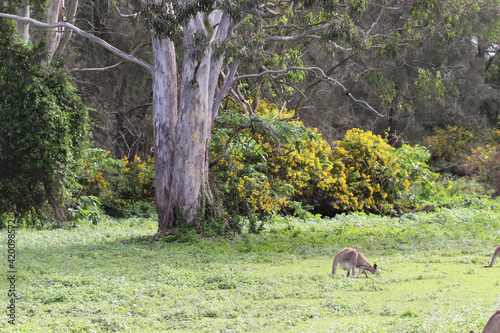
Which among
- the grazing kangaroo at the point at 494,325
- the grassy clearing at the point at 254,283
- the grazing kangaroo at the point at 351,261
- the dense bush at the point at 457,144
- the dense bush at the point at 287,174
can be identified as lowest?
the grassy clearing at the point at 254,283

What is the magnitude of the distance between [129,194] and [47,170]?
418cm

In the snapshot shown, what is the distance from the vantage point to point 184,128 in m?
11.1

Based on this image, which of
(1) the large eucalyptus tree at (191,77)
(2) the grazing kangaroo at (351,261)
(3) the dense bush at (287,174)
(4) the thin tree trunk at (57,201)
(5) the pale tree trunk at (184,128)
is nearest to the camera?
(2) the grazing kangaroo at (351,261)

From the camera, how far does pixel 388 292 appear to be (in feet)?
21.4

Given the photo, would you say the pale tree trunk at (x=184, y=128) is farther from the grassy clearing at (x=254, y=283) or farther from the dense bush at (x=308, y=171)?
the dense bush at (x=308, y=171)

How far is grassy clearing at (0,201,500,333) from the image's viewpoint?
17.2 ft

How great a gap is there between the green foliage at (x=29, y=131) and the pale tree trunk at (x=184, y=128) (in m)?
2.54

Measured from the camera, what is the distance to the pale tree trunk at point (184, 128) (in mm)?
11070

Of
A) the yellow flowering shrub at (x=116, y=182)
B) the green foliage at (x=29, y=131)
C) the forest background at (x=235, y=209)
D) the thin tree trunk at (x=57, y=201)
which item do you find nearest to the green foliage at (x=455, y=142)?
the forest background at (x=235, y=209)

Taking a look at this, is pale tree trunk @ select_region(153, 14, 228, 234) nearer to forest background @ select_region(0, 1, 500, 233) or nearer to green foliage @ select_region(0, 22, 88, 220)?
forest background @ select_region(0, 1, 500, 233)

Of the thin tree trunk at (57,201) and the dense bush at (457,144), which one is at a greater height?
the dense bush at (457,144)

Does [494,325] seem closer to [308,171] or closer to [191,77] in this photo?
[191,77]

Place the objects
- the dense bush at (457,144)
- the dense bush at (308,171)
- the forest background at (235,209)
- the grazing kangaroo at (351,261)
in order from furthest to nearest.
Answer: the dense bush at (457,144)
the dense bush at (308,171)
the grazing kangaroo at (351,261)
the forest background at (235,209)

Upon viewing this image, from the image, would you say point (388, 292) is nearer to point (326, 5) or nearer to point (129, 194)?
point (326, 5)
